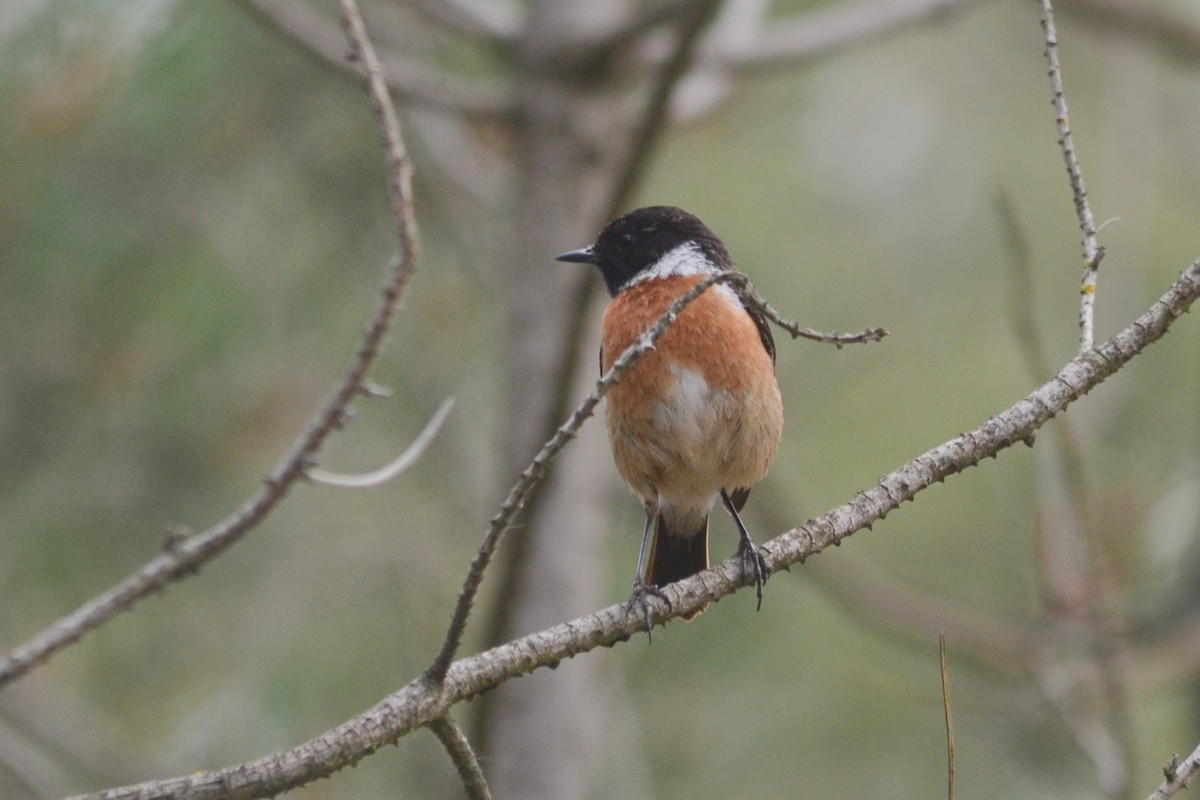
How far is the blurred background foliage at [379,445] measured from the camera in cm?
490

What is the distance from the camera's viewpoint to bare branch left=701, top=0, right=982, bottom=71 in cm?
520

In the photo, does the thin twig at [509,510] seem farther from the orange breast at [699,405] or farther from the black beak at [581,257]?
the black beak at [581,257]

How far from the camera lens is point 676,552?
426 cm

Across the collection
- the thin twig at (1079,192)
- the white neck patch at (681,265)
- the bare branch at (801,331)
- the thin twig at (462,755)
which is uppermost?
the white neck patch at (681,265)

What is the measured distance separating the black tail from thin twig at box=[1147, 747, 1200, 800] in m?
2.26

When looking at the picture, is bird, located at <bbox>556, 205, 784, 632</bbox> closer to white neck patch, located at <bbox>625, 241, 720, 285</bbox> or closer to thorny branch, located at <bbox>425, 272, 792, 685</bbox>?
white neck patch, located at <bbox>625, 241, 720, 285</bbox>

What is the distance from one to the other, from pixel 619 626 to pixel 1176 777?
88 cm

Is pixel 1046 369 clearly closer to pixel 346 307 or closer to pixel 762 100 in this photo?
pixel 346 307

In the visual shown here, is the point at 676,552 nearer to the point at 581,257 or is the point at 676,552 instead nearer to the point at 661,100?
the point at 581,257

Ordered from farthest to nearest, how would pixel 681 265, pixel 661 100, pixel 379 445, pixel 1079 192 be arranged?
1. pixel 379 445
2. pixel 681 265
3. pixel 661 100
4. pixel 1079 192

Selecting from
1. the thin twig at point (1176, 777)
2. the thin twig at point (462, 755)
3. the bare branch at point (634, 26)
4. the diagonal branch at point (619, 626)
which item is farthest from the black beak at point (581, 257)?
the thin twig at point (1176, 777)

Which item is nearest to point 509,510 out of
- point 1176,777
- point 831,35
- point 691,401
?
point 1176,777

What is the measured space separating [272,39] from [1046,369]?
3.97 metres

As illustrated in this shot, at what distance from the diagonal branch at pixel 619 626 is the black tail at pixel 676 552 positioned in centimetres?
140
